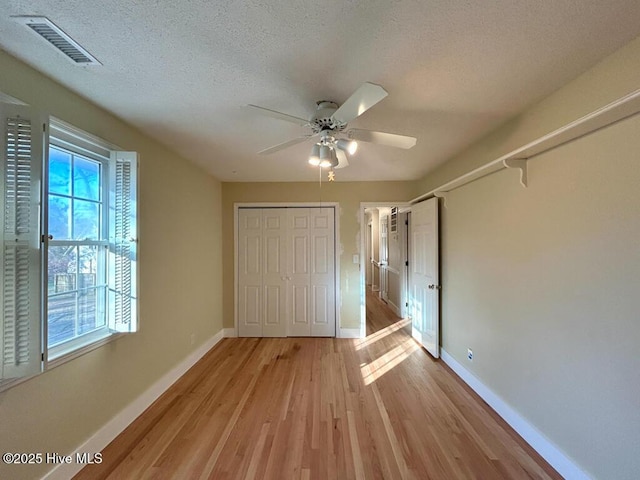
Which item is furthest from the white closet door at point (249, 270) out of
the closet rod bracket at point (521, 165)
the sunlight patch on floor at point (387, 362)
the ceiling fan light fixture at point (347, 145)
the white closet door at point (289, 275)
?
the closet rod bracket at point (521, 165)

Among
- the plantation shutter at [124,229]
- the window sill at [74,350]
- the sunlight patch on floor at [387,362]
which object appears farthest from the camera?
the sunlight patch on floor at [387,362]

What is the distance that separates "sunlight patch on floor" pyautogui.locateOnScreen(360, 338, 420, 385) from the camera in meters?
3.07

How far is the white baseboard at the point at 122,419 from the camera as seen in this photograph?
1676 millimetres

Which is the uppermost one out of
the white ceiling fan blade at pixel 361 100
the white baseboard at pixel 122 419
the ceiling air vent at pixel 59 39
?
the ceiling air vent at pixel 59 39

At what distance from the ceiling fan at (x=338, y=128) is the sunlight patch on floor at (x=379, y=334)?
278 centimetres

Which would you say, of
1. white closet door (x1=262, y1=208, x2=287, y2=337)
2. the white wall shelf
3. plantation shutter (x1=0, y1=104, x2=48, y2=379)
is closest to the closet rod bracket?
the white wall shelf

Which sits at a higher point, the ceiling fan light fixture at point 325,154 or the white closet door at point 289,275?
the ceiling fan light fixture at point 325,154

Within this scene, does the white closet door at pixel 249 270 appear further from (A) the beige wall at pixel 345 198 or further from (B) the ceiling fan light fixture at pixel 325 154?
(B) the ceiling fan light fixture at pixel 325 154

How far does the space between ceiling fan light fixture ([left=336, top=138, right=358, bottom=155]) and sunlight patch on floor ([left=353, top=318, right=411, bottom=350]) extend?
2820mm

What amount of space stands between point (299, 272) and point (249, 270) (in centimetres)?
77

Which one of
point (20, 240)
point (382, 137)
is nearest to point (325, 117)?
point (382, 137)

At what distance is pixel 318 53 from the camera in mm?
1392

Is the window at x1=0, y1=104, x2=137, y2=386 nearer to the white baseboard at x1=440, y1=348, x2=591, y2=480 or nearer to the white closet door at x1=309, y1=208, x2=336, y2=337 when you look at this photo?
the white closet door at x1=309, y1=208, x2=336, y2=337

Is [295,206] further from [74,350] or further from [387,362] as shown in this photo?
[74,350]
